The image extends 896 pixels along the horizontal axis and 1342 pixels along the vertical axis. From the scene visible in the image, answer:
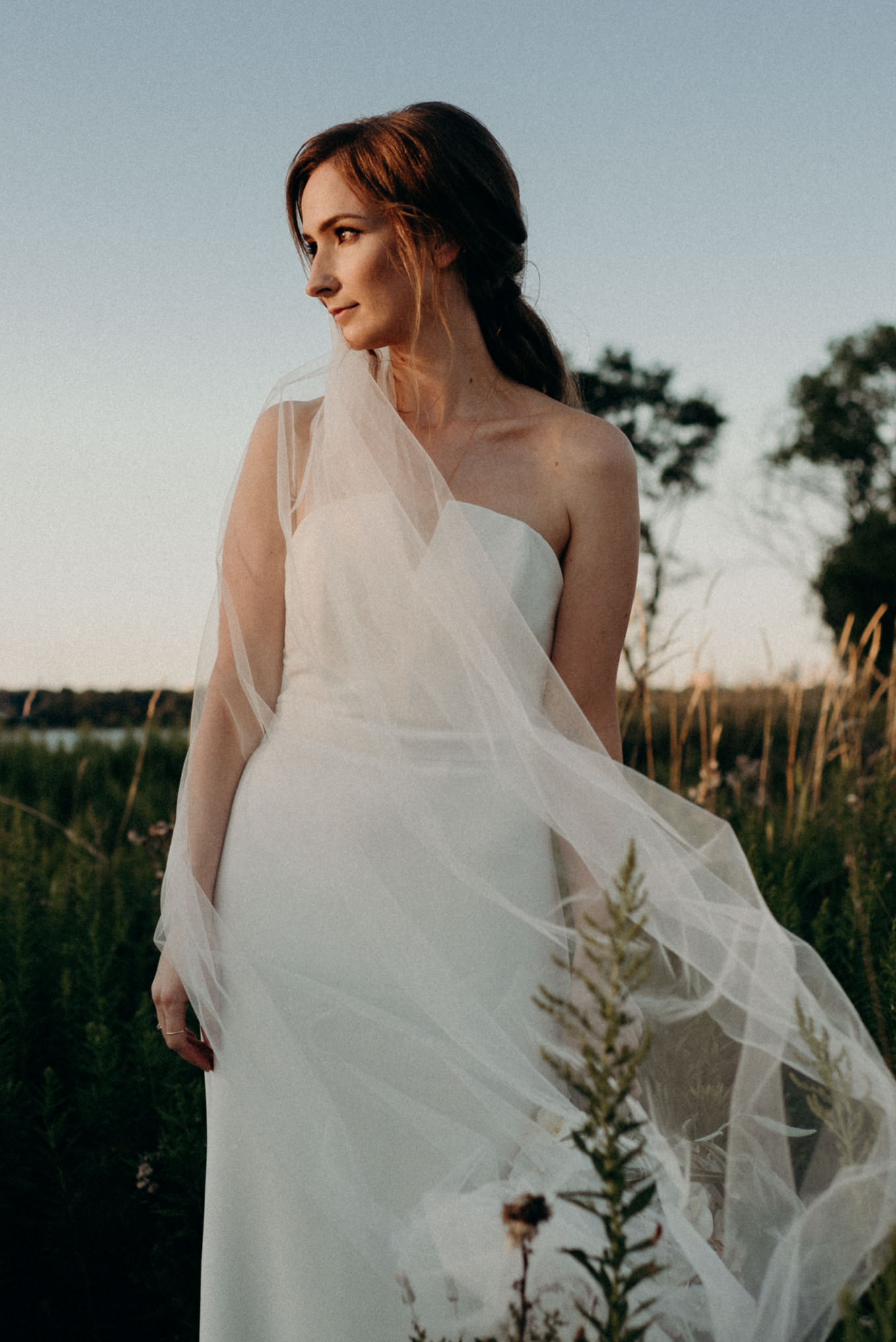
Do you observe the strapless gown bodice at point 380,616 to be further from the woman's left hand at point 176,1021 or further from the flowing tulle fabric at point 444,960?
the woman's left hand at point 176,1021

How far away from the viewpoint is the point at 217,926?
6.29ft

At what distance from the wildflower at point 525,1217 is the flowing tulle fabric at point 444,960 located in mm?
318

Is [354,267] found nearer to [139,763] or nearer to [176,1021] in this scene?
[176,1021]

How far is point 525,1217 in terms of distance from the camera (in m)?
0.77

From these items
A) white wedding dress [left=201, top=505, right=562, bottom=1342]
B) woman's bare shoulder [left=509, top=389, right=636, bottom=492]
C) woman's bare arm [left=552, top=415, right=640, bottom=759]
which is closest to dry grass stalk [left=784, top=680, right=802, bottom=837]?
woman's bare arm [left=552, top=415, right=640, bottom=759]

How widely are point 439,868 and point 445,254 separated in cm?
135

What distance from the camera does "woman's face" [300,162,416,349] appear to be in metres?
2.11

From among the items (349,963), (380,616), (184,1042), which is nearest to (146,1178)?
(184,1042)

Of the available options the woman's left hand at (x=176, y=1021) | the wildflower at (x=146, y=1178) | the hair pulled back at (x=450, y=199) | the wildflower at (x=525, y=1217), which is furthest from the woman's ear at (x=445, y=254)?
the wildflower at (x=146, y=1178)

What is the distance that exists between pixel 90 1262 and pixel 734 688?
35.4 feet

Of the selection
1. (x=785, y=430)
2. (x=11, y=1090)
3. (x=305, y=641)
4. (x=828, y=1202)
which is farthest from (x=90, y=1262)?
(x=785, y=430)

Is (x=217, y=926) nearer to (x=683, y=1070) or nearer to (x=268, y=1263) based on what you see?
(x=268, y=1263)

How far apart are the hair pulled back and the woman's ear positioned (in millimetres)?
12

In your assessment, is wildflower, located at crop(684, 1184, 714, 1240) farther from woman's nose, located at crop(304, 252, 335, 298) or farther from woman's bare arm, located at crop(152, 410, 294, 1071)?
woman's nose, located at crop(304, 252, 335, 298)
